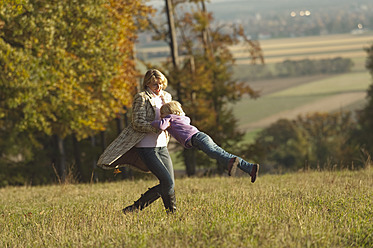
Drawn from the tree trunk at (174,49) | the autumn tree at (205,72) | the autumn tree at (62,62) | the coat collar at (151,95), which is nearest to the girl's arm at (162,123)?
the coat collar at (151,95)

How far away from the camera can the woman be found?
712cm

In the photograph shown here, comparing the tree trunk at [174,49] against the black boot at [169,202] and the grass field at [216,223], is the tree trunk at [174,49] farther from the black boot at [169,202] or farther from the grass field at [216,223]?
the black boot at [169,202]

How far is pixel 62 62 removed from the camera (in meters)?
21.2

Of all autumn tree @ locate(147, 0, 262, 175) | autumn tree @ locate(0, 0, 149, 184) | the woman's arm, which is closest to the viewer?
the woman's arm

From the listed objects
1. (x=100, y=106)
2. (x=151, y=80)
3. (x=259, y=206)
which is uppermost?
(x=151, y=80)

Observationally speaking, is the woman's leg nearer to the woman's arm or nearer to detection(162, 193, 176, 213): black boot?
detection(162, 193, 176, 213): black boot

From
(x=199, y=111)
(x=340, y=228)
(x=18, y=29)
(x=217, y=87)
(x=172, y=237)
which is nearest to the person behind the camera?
(x=172, y=237)

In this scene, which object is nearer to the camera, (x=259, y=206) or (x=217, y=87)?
(x=259, y=206)

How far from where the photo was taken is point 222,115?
41.8 m

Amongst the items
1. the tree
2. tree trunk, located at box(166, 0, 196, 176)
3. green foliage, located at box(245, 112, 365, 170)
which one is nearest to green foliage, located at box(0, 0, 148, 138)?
tree trunk, located at box(166, 0, 196, 176)

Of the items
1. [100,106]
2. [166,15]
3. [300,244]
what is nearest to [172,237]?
[300,244]

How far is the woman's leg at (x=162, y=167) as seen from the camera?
7.13 meters

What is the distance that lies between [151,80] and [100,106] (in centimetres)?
1660

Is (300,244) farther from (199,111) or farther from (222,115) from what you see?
(222,115)
